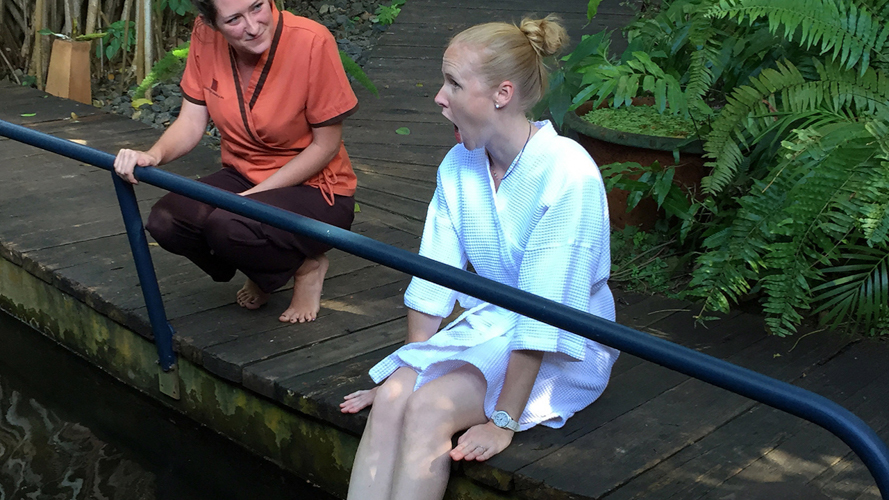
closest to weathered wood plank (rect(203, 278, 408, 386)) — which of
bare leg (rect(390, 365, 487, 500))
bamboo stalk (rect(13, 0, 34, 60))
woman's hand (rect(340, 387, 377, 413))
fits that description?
woman's hand (rect(340, 387, 377, 413))

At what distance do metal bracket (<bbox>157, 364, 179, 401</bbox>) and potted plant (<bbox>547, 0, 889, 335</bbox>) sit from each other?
1764mm

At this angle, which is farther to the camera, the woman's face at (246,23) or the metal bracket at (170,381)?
the metal bracket at (170,381)

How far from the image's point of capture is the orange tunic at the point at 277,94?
2900 mm

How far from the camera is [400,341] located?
294 cm

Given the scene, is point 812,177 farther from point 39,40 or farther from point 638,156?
point 39,40

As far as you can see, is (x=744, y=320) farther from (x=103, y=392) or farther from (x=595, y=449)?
(x=103, y=392)

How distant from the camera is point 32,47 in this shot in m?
6.66

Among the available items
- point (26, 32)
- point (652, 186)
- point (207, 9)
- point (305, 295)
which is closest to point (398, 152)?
point (652, 186)

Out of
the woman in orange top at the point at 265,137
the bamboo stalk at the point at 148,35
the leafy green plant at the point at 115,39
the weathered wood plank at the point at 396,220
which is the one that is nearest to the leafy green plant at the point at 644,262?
the weathered wood plank at the point at 396,220

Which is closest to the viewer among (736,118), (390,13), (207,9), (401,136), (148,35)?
(207,9)

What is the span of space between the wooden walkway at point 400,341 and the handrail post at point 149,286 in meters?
0.08

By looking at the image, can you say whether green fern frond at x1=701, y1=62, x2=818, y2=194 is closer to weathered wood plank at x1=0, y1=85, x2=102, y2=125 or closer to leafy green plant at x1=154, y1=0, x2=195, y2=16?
leafy green plant at x1=154, y1=0, x2=195, y2=16

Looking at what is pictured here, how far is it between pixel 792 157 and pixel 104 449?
249cm

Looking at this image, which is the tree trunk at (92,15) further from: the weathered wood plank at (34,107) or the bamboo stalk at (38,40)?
the weathered wood plank at (34,107)
